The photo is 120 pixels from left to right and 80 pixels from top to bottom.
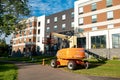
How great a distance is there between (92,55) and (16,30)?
1542 cm

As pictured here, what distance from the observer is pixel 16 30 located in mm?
37500

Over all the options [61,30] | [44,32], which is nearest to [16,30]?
[61,30]

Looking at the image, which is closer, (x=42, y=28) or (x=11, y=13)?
(x=11, y=13)

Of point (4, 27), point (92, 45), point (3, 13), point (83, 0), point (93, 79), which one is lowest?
point (93, 79)

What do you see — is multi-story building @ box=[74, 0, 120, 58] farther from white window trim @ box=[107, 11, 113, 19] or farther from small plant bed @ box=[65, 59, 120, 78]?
small plant bed @ box=[65, 59, 120, 78]

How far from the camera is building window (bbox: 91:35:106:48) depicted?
4285cm

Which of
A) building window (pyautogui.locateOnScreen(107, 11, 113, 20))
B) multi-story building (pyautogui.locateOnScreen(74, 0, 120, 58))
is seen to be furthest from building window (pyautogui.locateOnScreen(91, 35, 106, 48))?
building window (pyautogui.locateOnScreen(107, 11, 113, 20))

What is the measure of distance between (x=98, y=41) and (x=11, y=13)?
17639mm

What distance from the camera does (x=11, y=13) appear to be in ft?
121

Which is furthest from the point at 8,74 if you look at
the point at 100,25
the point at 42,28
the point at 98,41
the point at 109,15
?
the point at 42,28

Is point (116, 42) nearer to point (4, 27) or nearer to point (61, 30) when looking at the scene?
point (4, 27)

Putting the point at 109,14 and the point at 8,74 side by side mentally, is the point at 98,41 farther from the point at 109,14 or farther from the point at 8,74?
the point at 8,74

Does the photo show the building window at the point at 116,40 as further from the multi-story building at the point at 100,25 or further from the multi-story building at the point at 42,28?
the multi-story building at the point at 42,28

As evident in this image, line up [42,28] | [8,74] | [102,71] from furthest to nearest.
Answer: [42,28], [102,71], [8,74]
